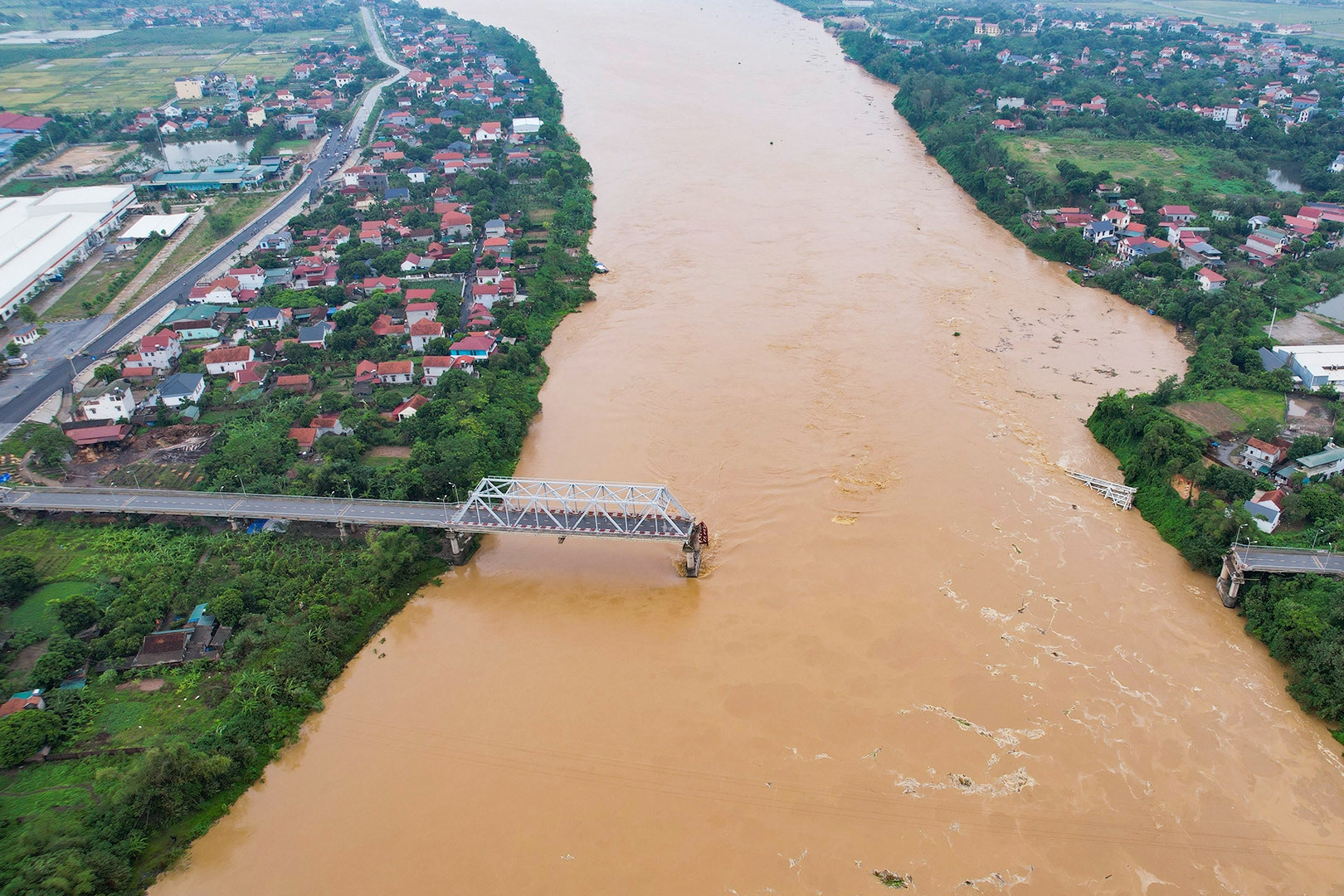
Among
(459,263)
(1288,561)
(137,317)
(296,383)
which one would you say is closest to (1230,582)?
(1288,561)

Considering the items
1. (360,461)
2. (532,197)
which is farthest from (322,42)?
(360,461)

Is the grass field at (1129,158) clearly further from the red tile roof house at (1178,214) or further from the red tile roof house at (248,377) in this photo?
the red tile roof house at (248,377)

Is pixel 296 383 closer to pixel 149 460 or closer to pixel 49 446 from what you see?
pixel 149 460

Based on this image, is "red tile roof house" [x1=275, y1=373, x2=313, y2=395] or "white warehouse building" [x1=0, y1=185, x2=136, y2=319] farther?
"white warehouse building" [x1=0, y1=185, x2=136, y2=319]

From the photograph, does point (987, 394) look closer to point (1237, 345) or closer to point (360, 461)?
point (1237, 345)

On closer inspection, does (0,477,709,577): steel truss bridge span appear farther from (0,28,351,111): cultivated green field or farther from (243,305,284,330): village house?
(0,28,351,111): cultivated green field

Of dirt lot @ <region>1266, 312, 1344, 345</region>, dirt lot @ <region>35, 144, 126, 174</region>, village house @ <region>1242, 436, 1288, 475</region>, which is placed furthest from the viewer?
dirt lot @ <region>35, 144, 126, 174</region>

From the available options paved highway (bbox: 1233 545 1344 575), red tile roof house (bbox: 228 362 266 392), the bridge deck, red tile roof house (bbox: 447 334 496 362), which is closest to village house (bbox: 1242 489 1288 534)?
paved highway (bbox: 1233 545 1344 575)

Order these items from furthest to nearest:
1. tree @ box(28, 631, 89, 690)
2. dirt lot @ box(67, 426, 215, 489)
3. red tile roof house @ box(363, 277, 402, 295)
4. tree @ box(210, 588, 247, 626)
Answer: red tile roof house @ box(363, 277, 402, 295) → dirt lot @ box(67, 426, 215, 489) → tree @ box(210, 588, 247, 626) → tree @ box(28, 631, 89, 690)
